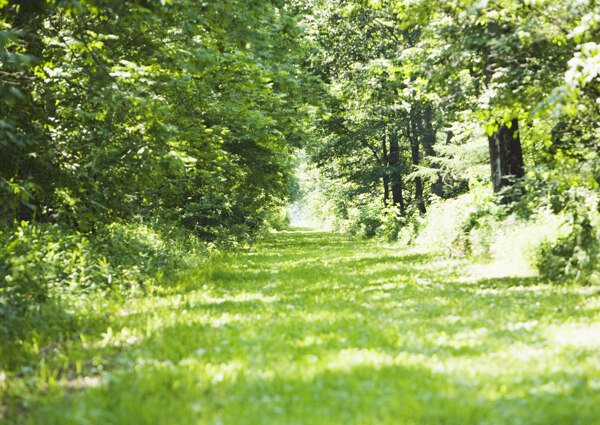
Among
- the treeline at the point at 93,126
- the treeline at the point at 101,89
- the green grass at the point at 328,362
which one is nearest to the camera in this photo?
the green grass at the point at 328,362

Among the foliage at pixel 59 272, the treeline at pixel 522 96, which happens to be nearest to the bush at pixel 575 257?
the treeline at pixel 522 96

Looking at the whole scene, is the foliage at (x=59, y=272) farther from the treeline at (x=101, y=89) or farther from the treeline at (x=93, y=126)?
the treeline at (x=101, y=89)

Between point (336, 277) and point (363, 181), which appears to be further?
point (363, 181)

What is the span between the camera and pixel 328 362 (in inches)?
195

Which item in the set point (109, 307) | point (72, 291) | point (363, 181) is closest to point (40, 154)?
point (72, 291)

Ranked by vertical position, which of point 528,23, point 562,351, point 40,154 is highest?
point 528,23

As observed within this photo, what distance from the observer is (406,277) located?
10758mm

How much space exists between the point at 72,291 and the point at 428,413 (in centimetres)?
657

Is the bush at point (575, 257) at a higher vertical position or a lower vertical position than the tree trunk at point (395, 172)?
lower

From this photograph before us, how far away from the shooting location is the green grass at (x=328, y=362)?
3766 millimetres

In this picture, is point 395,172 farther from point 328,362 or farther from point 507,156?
point 328,362

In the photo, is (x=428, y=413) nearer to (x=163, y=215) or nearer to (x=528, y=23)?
(x=528, y=23)

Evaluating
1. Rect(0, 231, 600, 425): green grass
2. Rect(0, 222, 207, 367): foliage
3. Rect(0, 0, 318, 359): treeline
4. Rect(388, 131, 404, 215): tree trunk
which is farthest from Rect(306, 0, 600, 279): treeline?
Rect(0, 222, 207, 367): foliage

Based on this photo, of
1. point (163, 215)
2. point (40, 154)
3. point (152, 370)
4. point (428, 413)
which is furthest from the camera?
point (163, 215)
